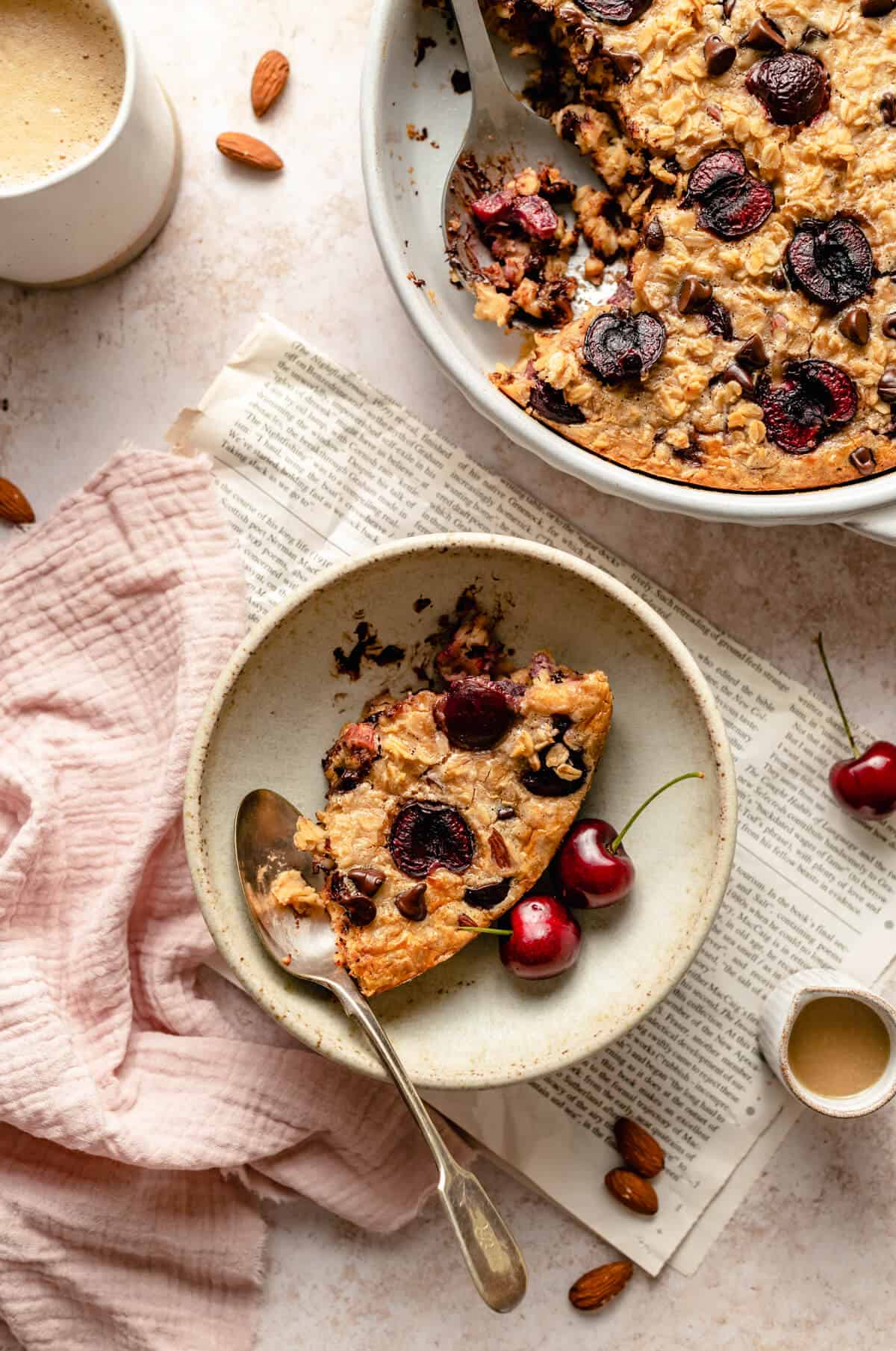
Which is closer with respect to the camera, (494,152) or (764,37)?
(764,37)

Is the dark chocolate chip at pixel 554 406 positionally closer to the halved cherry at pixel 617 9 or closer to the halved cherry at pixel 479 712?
the halved cherry at pixel 479 712

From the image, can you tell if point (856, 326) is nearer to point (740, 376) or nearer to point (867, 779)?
point (740, 376)

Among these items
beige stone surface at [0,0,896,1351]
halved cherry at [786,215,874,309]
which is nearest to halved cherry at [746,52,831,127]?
halved cherry at [786,215,874,309]

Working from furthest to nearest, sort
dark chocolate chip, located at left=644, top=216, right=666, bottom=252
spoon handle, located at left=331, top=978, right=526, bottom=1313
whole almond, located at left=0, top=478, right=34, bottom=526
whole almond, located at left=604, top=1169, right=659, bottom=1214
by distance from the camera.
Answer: whole almond, located at left=0, top=478, right=34, bottom=526, whole almond, located at left=604, top=1169, right=659, bottom=1214, dark chocolate chip, located at left=644, top=216, right=666, bottom=252, spoon handle, located at left=331, top=978, right=526, bottom=1313

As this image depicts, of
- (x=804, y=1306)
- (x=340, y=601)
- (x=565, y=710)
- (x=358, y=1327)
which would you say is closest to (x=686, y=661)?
(x=565, y=710)

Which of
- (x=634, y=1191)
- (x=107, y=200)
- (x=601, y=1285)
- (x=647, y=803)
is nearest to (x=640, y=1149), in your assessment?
(x=634, y=1191)

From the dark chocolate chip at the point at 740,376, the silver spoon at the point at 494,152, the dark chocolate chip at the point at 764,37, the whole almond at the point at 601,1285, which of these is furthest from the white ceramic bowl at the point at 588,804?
the dark chocolate chip at the point at 764,37

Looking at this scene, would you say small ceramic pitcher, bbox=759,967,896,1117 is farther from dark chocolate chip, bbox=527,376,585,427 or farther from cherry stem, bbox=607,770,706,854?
dark chocolate chip, bbox=527,376,585,427
